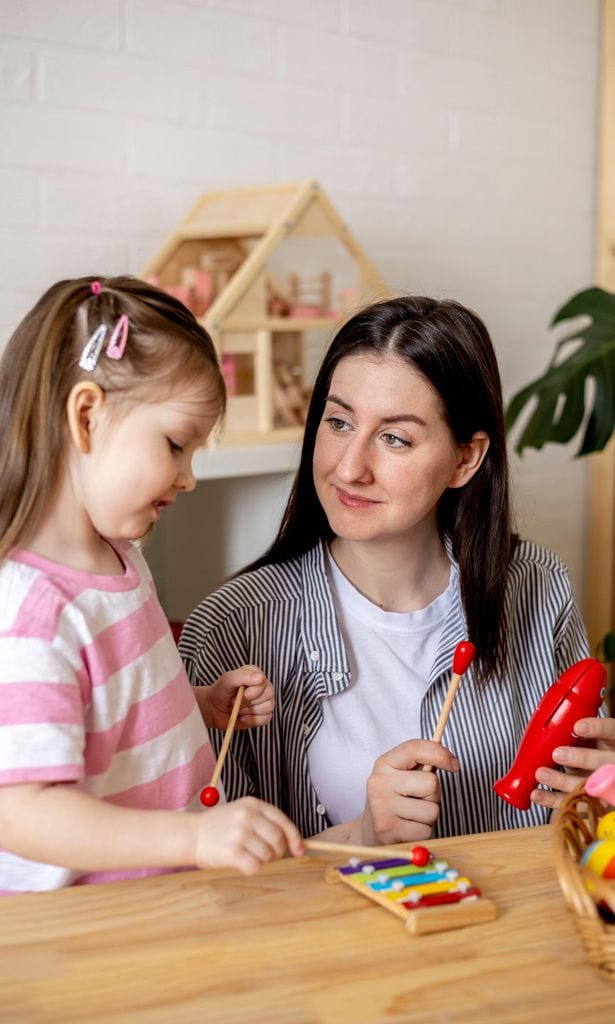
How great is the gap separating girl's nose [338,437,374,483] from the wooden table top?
0.56 m

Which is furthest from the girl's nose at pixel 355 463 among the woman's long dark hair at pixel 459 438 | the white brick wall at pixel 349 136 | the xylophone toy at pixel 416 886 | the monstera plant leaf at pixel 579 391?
the white brick wall at pixel 349 136

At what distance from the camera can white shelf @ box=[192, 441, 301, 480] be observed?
231 cm

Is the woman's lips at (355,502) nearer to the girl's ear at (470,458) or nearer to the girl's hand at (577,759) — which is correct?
the girl's ear at (470,458)

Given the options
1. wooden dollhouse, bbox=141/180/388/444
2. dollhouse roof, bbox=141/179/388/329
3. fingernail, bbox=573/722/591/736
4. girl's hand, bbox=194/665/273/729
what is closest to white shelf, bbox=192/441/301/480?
wooden dollhouse, bbox=141/180/388/444

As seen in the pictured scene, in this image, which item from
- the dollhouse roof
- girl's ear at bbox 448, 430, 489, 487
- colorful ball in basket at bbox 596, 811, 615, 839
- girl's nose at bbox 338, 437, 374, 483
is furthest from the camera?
the dollhouse roof

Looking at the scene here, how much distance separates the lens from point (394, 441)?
1.56 meters

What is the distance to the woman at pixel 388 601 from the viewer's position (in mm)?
1562

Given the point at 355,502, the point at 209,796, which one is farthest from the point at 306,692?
the point at 209,796

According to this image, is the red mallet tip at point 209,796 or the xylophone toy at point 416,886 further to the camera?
the red mallet tip at point 209,796

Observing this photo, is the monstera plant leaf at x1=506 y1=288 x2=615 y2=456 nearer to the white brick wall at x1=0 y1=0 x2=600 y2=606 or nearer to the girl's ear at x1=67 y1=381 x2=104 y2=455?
the white brick wall at x1=0 y1=0 x2=600 y2=606

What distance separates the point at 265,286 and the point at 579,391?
0.72 metres

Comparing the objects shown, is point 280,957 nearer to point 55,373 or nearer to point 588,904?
point 588,904

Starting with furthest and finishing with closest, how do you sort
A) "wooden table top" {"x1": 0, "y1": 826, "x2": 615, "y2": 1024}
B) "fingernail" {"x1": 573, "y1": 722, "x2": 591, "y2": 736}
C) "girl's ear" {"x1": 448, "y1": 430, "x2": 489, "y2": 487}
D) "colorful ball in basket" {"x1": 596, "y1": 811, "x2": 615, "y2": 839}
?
"girl's ear" {"x1": 448, "y1": 430, "x2": 489, "y2": 487}, "fingernail" {"x1": 573, "y1": 722, "x2": 591, "y2": 736}, "colorful ball in basket" {"x1": 596, "y1": 811, "x2": 615, "y2": 839}, "wooden table top" {"x1": 0, "y1": 826, "x2": 615, "y2": 1024}

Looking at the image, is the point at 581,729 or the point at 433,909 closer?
the point at 433,909
